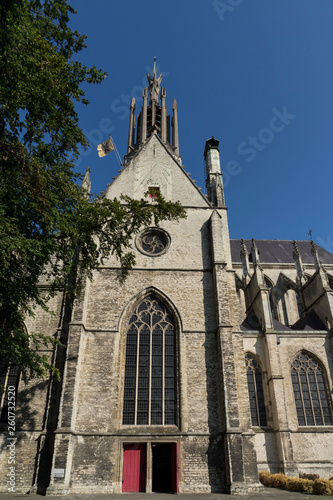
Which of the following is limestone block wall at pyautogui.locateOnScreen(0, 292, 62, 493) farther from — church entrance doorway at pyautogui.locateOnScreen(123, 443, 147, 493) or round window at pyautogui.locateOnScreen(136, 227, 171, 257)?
round window at pyautogui.locateOnScreen(136, 227, 171, 257)

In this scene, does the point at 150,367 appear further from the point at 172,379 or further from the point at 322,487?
the point at 322,487

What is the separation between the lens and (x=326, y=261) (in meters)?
28.9

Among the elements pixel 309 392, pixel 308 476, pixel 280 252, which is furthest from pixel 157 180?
pixel 280 252

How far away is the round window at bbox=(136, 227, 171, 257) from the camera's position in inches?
656

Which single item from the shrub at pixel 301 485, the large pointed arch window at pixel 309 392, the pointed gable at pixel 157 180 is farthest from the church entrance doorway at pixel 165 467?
the pointed gable at pixel 157 180

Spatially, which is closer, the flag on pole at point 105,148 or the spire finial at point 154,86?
the flag on pole at point 105,148

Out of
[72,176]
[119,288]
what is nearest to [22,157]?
[72,176]

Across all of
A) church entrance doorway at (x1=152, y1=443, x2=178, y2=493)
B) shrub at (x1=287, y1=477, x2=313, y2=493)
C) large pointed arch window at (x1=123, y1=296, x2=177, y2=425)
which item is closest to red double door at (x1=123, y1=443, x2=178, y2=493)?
church entrance doorway at (x1=152, y1=443, x2=178, y2=493)

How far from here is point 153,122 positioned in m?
25.6

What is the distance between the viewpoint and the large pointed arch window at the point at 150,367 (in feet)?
44.3

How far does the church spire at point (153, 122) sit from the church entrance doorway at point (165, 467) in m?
17.7

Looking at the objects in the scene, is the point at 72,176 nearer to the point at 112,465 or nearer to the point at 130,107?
the point at 112,465

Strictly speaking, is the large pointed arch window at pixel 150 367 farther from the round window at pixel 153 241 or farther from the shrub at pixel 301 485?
the shrub at pixel 301 485

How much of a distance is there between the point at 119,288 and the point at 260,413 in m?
9.18
